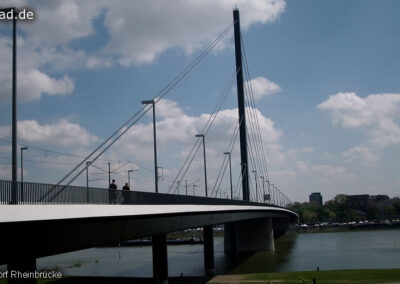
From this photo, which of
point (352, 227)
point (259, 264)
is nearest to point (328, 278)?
point (259, 264)

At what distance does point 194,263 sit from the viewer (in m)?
58.2

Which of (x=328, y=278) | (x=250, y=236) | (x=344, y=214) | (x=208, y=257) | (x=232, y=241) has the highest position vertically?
(x=344, y=214)

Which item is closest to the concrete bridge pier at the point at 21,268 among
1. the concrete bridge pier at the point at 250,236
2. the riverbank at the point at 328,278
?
the riverbank at the point at 328,278

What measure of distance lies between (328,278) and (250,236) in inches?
1509

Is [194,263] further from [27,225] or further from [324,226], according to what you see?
[324,226]

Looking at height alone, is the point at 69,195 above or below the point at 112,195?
below

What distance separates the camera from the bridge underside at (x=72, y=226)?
44.0ft

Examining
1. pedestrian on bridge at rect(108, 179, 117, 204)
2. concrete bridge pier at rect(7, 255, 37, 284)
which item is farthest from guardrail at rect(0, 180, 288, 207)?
concrete bridge pier at rect(7, 255, 37, 284)

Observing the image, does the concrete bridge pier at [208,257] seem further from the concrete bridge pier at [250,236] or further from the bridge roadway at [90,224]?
the concrete bridge pier at [250,236]

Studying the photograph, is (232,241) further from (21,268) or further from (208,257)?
(21,268)

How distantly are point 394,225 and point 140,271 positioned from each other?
12131cm

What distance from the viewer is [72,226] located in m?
16.4

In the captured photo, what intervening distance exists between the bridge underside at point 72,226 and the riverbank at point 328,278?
42.9 ft

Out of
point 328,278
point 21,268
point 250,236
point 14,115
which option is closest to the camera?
point 14,115
